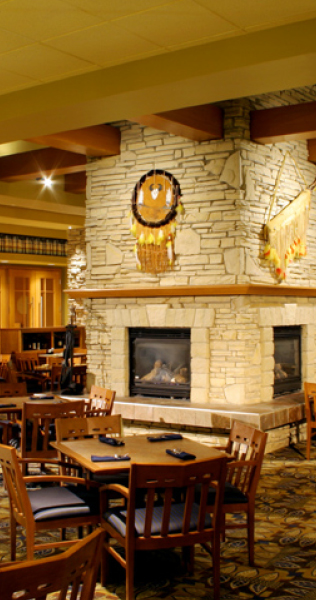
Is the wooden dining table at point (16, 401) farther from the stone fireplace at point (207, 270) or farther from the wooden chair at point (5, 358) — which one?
the wooden chair at point (5, 358)

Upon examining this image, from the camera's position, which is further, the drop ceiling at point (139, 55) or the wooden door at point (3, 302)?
the wooden door at point (3, 302)

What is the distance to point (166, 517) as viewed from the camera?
3.74 metres

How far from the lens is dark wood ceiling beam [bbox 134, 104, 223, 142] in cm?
705

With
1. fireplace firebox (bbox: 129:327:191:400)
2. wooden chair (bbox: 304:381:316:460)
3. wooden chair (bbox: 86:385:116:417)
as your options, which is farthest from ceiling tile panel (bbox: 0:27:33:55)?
wooden chair (bbox: 304:381:316:460)

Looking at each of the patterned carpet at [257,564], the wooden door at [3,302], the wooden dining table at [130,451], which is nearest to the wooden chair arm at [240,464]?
the wooden dining table at [130,451]

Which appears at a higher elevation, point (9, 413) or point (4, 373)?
point (4, 373)

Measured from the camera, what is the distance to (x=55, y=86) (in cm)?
489

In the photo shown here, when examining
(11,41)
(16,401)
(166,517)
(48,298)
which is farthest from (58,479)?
(48,298)

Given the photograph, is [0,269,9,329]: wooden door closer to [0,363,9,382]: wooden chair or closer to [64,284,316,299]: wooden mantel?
[0,363,9,382]: wooden chair

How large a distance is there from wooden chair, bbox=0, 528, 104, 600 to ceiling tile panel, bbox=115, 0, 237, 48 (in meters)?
2.73

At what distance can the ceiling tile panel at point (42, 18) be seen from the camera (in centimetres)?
357

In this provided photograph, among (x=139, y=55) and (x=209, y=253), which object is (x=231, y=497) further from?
(x=209, y=253)

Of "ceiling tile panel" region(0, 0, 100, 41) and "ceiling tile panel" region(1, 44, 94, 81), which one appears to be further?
"ceiling tile panel" region(1, 44, 94, 81)

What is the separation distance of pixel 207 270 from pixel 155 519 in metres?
4.53
